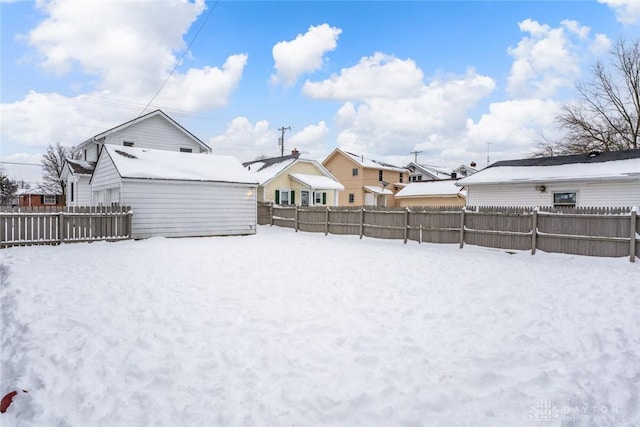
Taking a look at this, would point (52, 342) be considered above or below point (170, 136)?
below

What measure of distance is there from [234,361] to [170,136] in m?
24.5

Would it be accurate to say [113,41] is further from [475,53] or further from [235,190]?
[475,53]

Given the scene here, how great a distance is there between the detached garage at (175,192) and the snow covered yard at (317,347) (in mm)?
6116

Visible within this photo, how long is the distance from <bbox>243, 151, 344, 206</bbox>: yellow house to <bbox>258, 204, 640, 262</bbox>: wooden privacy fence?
10.6 metres

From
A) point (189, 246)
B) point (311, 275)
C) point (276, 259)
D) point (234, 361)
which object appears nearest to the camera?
point (234, 361)

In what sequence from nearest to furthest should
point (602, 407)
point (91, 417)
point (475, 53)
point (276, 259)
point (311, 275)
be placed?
point (91, 417) < point (602, 407) < point (311, 275) < point (276, 259) < point (475, 53)

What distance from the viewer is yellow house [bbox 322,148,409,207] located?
3738 centimetres

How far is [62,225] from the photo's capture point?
39.5ft

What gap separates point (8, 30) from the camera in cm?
1020

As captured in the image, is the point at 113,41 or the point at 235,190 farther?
the point at 235,190

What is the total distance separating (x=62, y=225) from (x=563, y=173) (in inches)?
806


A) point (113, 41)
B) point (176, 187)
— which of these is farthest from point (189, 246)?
point (113, 41)

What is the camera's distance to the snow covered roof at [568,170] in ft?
47.9

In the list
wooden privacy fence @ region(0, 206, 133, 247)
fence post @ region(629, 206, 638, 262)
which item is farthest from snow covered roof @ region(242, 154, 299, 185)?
fence post @ region(629, 206, 638, 262)
